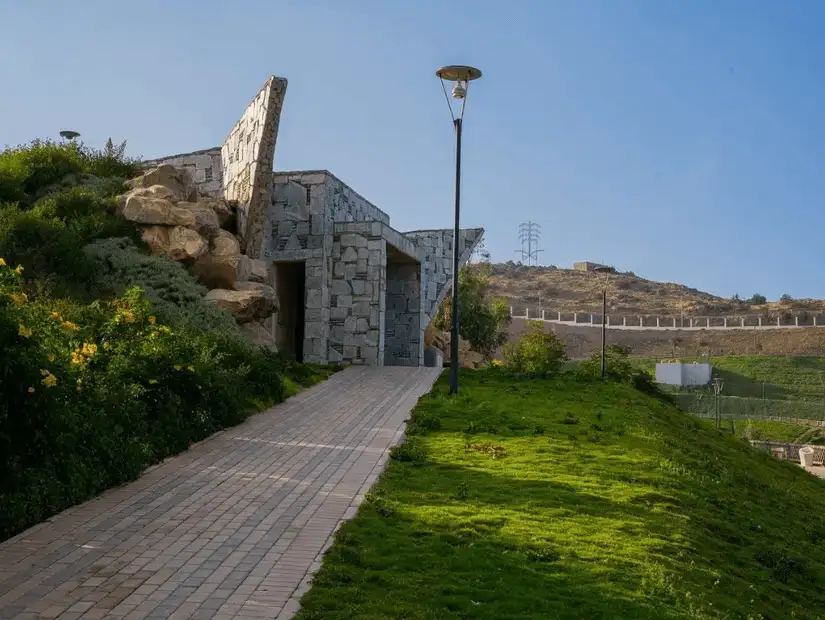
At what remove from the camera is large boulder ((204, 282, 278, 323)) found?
A: 62.4 ft

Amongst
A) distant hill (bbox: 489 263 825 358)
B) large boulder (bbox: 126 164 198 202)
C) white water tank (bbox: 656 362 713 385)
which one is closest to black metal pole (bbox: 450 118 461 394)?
large boulder (bbox: 126 164 198 202)

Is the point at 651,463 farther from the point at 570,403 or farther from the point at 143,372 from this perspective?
the point at 143,372

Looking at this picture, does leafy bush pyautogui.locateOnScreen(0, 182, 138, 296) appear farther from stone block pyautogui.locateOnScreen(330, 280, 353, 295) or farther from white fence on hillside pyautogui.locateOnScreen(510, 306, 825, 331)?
white fence on hillside pyautogui.locateOnScreen(510, 306, 825, 331)

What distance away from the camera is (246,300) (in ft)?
63.4

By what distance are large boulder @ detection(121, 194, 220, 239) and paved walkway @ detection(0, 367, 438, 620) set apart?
7.72m

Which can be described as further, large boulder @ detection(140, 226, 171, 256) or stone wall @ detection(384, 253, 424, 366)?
stone wall @ detection(384, 253, 424, 366)

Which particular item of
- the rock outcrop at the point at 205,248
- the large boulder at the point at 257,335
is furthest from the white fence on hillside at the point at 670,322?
the rock outcrop at the point at 205,248

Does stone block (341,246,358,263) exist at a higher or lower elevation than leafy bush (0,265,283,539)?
higher

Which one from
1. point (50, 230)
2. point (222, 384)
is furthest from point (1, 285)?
point (50, 230)

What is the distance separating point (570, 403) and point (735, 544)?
7.79 m

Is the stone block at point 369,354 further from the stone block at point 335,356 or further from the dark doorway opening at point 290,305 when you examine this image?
the dark doorway opening at point 290,305

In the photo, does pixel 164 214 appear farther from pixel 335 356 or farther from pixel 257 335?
pixel 335 356

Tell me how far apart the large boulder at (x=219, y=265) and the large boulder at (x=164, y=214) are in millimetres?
432

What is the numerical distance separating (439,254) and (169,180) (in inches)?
551
